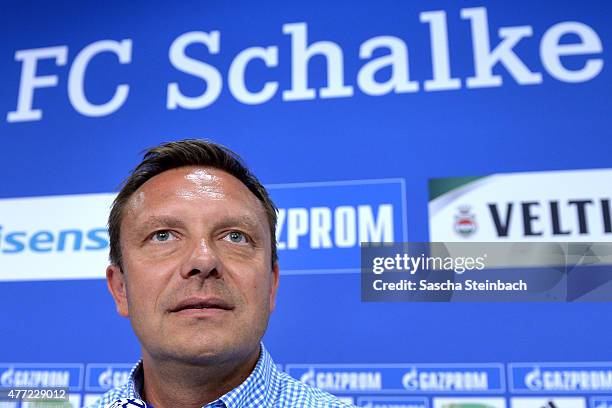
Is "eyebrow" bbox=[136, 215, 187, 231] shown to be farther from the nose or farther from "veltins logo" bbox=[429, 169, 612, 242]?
"veltins logo" bbox=[429, 169, 612, 242]

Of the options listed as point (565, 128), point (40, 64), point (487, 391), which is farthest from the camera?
point (40, 64)

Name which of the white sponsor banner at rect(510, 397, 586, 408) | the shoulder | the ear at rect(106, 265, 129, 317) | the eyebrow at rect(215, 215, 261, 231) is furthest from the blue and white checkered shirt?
the white sponsor banner at rect(510, 397, 586, 408)

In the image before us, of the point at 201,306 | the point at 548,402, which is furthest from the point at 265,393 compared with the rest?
the point at 548,402

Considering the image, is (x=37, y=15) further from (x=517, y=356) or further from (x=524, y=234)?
(x=517, y=356)

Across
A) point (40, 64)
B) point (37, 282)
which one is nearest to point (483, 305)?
point (37, 282)

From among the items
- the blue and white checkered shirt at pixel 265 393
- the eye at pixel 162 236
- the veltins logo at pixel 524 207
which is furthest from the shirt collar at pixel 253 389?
the veltins logo at pixel 524 207

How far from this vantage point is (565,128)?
1.41 meters

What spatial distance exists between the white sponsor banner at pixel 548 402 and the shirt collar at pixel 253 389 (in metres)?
0.65

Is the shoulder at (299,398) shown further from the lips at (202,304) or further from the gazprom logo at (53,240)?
the gazprom logo at (53,240)

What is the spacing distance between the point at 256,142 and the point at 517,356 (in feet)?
2.76

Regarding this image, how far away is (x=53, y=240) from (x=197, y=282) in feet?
2.95

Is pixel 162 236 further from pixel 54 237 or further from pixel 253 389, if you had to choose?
pixel 54 237

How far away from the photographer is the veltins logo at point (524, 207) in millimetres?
1343

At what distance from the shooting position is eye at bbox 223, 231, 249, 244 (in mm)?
895
